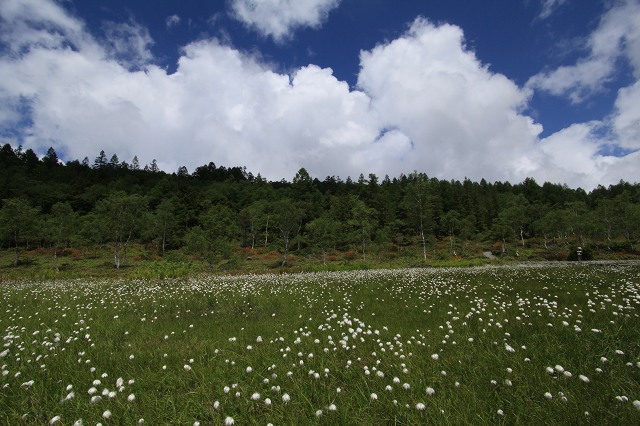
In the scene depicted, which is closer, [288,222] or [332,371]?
[332,371]

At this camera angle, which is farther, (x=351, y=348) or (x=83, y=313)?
(x=83, y=313)

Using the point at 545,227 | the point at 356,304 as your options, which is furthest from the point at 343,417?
the point at 545,227

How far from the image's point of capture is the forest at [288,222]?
60656 millimetres

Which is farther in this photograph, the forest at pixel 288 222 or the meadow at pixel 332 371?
the forest at pixel 288 222

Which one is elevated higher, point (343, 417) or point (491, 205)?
point (491, 205)

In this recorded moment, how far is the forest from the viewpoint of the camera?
6066cm

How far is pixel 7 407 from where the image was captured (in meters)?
4.53

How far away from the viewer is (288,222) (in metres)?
65.9

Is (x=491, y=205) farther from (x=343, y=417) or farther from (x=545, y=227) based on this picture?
(x=343, y=417)

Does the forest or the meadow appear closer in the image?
the meadow

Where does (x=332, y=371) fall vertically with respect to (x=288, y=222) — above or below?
below

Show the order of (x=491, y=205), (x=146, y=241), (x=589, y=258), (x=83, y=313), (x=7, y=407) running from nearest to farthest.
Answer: (x=7, y=407) < (x=83, y=313) < (x=589, y=258) < (x=146, y=241) < (x=491, y=205)

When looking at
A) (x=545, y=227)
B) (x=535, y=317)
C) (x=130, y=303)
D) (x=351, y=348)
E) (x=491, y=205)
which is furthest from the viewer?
(x=491, y=205)

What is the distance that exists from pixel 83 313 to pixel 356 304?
9304 millimetres
